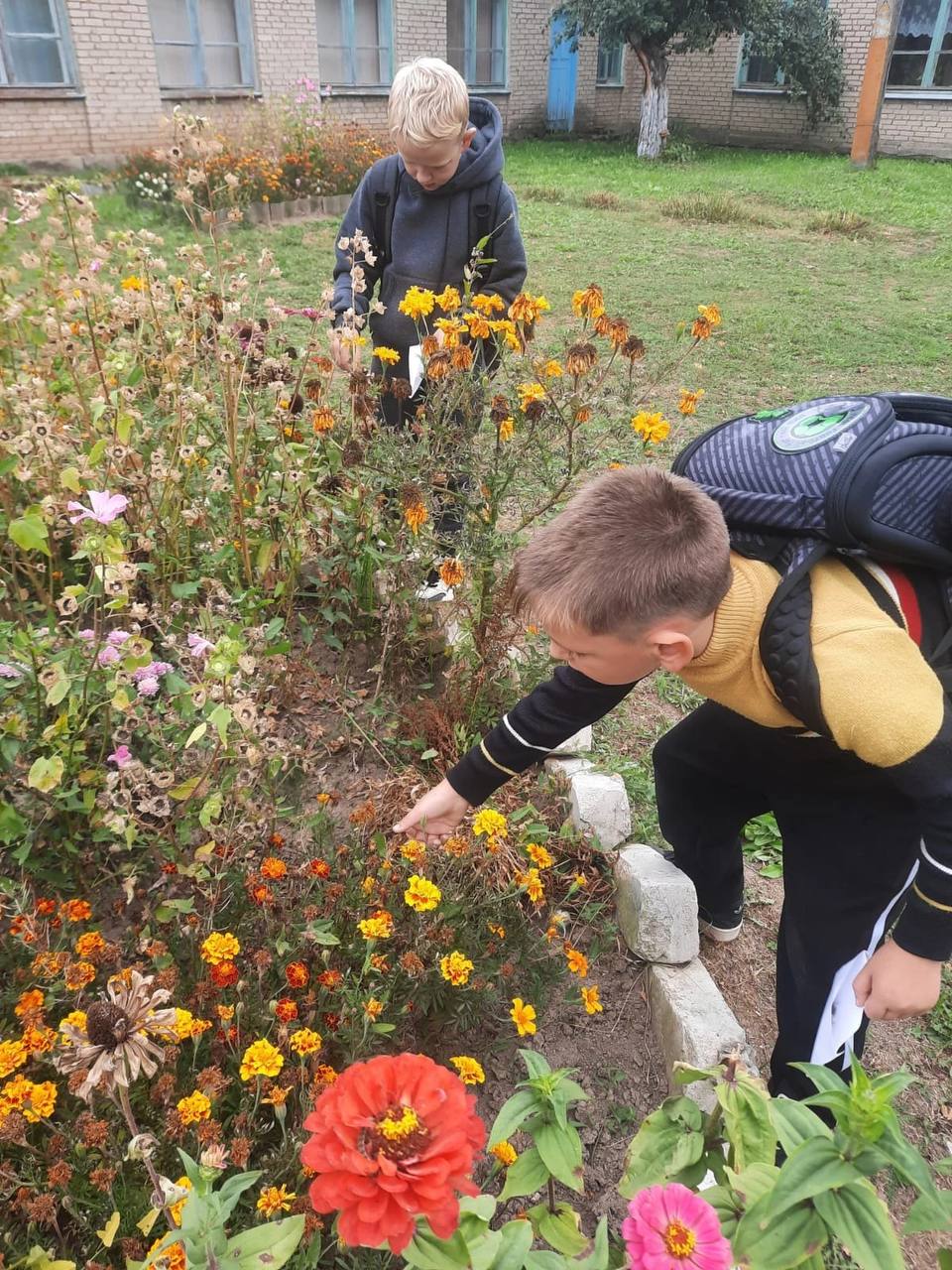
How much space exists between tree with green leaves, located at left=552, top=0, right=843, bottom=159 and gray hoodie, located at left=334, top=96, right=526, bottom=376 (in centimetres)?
1549

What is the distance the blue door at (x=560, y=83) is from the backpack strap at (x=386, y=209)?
18.5 m

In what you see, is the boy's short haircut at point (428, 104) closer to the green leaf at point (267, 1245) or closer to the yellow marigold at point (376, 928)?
the yellow marigold at point (376, 928)

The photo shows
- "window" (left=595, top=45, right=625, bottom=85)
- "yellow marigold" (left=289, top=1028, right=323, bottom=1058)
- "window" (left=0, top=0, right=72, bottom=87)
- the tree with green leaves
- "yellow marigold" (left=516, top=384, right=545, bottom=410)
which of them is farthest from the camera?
"window" (left=595, top=45, right=625, bottom=85)

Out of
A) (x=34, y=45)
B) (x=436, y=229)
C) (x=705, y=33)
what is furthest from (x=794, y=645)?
(x=705, y=33)

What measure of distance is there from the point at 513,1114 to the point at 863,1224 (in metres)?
0.41

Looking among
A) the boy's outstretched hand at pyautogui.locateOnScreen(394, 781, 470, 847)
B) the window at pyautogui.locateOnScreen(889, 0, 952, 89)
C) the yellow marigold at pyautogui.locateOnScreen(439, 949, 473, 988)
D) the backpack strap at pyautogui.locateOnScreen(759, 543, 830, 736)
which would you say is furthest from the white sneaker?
the window at pyautogui.locateOnScreen(889, 0, 952, 89)

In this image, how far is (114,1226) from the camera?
124cm

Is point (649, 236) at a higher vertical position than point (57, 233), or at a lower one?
lower

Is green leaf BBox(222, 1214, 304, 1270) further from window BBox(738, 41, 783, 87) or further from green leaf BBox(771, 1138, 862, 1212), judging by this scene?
window BBox(738, 41, 783, 87)

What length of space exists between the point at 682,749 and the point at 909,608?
706 mm

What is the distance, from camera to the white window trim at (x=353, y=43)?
1569cm

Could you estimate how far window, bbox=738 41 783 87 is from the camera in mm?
18594

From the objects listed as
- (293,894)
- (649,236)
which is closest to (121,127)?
(649,236)

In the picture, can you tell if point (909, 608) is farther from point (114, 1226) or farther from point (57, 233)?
point (57, 233)
